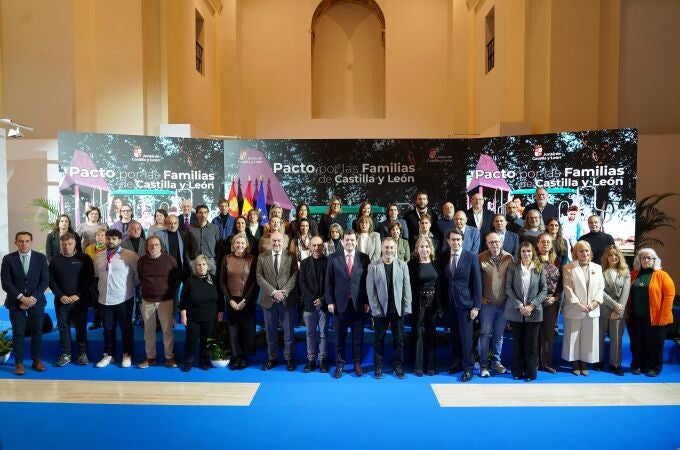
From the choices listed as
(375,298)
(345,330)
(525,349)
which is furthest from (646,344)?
(345,330)

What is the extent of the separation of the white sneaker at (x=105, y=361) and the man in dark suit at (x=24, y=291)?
0.59m

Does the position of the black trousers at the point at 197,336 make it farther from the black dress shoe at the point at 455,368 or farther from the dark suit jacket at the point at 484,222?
the dark suit jacket at the point at 484,222

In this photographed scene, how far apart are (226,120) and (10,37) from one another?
5363mm

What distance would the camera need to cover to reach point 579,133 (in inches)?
306

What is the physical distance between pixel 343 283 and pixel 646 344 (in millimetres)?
3352

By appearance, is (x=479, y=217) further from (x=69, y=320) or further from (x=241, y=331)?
(x=69, y=320)

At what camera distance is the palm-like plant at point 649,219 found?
8.04m

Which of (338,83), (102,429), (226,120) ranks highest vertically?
(338,83)

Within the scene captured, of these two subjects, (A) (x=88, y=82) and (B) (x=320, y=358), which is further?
(A) (x=88, y=82)

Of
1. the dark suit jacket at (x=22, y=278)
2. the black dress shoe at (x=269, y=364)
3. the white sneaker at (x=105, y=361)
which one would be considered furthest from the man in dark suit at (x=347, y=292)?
the dark suit jacket at (x=22, y=278)

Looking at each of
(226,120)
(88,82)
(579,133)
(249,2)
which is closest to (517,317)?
(579,133)

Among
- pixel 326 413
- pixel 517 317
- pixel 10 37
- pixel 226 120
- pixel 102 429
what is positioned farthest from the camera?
pixel 226 120

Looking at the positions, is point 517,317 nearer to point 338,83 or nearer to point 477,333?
point 477,333

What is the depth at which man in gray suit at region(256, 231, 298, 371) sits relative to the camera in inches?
222
